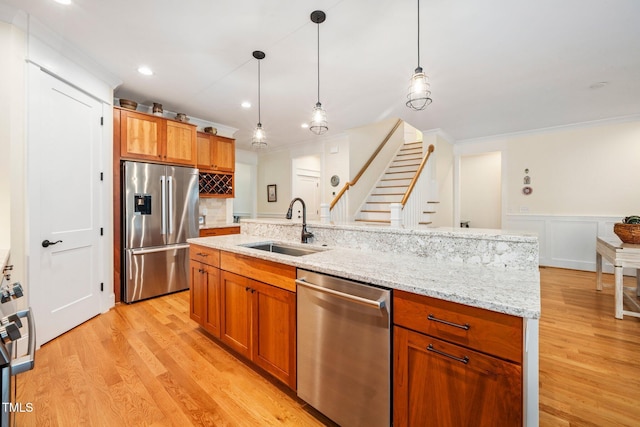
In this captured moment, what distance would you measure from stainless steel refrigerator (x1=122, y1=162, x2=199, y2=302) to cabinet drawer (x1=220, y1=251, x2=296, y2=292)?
6.06 feet

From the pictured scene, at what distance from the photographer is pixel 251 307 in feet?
6.58

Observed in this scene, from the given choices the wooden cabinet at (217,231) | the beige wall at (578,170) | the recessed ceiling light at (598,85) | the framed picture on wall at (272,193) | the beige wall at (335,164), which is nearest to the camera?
the recessed ceiling light at (598,85)

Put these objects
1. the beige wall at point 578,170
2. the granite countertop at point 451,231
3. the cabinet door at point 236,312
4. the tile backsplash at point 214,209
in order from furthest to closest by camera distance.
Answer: the tile backsplash at point 214,209 < the beige wall at point 578,170 < the cabinet door at point 236,312 < the granite countertop at point 451,231

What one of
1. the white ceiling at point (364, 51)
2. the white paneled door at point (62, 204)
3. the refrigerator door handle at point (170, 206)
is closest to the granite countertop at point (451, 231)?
the white ceiling at point (364, 51)

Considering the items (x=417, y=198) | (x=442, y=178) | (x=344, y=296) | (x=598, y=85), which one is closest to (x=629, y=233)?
(x=598, y=85)

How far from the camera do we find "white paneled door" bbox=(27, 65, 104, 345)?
2348 mm

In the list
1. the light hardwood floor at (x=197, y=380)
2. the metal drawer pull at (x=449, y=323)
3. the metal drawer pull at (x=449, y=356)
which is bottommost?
the light hardwood floor at (x=197, y=380)

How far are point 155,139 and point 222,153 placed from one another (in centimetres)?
124

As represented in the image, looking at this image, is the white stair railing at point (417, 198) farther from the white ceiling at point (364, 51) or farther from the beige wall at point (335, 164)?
the beige wall at point (335, 164)

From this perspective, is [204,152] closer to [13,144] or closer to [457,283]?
[13,144]

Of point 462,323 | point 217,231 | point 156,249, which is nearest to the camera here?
point 462,323

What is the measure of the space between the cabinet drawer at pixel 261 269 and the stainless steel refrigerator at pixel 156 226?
1847mm

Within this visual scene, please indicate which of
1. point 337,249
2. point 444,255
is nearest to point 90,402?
point 337,249

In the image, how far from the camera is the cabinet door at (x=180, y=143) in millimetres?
3781
